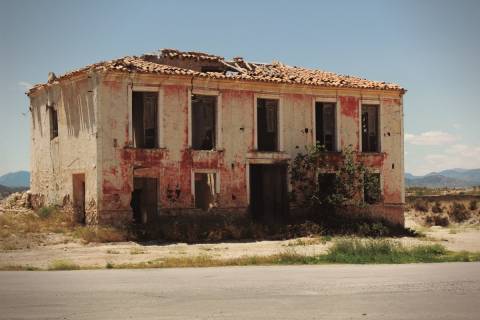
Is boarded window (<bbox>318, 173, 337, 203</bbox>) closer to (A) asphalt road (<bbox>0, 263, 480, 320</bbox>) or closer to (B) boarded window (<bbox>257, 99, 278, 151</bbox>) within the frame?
(B) boarded window (<bbox>257, 99, 278, 151</bbox>)

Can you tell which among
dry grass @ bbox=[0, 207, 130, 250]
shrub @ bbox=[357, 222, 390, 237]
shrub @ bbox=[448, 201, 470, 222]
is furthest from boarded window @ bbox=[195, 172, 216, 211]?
shrub @ bbox=[448, 201, 470, 222]

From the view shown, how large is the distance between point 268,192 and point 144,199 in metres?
5.37

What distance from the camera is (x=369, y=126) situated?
29500 millimetres

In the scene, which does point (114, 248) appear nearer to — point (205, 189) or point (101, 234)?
point (101, 234)

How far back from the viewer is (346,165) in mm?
27359

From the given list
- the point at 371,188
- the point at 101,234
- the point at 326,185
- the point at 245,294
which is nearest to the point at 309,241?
the point at 326,185

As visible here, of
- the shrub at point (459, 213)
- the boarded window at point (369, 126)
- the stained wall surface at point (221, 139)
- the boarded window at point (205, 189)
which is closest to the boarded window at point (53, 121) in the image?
the stained wall surface at point (221, 139)

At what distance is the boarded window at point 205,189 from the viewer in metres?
26.1

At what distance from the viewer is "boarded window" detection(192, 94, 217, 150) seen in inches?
1017

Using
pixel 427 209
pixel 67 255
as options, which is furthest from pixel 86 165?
pixel 427 209

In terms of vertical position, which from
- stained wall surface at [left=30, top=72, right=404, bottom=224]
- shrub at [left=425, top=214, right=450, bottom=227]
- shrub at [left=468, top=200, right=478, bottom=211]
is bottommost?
shrub at [left=425, top=214, right=450, bottom=227]

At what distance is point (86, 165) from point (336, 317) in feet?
56.5

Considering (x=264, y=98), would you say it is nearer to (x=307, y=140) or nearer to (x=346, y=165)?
(x=307, y=140)

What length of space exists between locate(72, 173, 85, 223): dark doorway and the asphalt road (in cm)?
1149
